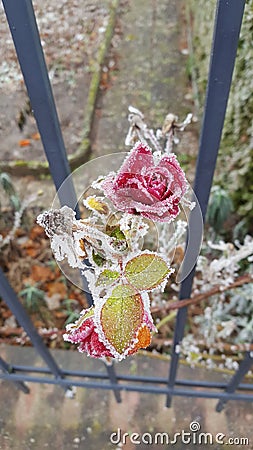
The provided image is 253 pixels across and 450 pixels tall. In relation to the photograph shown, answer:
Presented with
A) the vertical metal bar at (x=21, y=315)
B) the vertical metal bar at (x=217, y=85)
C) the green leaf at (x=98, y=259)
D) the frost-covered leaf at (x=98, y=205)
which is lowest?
the vertical metal bar at (x=21, y=315)

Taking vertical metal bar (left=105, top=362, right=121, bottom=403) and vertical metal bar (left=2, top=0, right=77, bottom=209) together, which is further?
vertical metal bar (left=105, top=362, right=121, bottom=403)

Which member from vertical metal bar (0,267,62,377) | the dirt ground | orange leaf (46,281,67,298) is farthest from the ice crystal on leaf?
orange leaf (46,281,67,298)

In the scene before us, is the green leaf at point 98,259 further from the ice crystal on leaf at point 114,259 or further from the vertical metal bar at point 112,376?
the vertical metal bar at point 112,376

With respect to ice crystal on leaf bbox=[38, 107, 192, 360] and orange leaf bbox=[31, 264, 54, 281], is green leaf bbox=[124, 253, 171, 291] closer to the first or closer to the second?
ice crystal on leaf bbox=[38, 107, 192, 360]

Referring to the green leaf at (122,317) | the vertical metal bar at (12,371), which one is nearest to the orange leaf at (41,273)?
the vertical metal bar at (12,371)

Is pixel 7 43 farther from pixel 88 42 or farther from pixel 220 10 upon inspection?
pixel 88 42

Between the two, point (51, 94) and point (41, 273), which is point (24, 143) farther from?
point (51, 94)

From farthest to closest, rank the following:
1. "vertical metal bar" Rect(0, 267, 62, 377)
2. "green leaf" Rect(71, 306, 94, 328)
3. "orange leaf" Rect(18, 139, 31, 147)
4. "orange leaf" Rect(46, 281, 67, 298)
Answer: "orange leaf" Rect(18, 139, 31, 147) < "orange leaf" Rect(46, 281, 67, 298) < "vertical metal bar" Rect(0, 267, 62, 377) < "green leaf" Rect(71, 306, 94, 328)

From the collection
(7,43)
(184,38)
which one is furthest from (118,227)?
(184,38)
